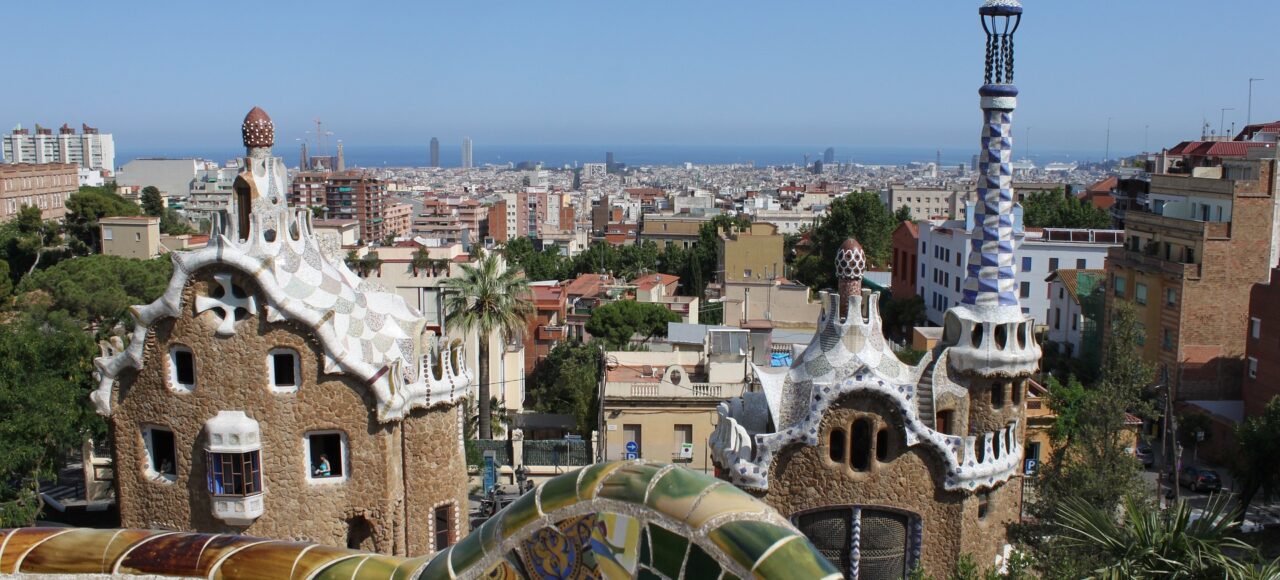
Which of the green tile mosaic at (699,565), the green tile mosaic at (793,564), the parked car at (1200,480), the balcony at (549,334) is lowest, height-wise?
the parked car at (1200,480)

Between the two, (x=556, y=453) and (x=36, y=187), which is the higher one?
(x=36, y=187)

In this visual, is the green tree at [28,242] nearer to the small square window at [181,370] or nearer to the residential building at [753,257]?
the residential building at [753,257]

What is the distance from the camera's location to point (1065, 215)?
84000mm

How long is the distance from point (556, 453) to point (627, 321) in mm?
18699

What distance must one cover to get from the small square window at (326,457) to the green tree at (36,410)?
9246 millimetres

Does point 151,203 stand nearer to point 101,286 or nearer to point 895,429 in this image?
point 101,286

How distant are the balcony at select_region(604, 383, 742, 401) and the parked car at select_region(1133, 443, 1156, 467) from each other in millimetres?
14273

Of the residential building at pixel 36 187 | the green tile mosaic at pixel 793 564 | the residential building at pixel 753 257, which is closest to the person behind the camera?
the green tile mosaic at pixel 793 564

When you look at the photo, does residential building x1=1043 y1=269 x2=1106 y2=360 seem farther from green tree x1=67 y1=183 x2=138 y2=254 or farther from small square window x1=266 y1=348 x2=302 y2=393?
green tree x1=67 y1=183 x2=138 y2=254

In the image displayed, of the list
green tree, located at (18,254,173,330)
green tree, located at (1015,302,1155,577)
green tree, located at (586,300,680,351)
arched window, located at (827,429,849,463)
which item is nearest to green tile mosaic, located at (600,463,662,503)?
arched window, located at (827,429,849,463)

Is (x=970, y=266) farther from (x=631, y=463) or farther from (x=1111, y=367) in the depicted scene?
(x=631, y=463)

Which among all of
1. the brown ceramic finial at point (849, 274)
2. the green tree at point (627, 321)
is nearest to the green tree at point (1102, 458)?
the brown ceramic finial at point (849, 274)

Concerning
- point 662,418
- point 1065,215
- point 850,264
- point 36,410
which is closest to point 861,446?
point 850,264

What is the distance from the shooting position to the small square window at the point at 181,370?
2108 centimetres
